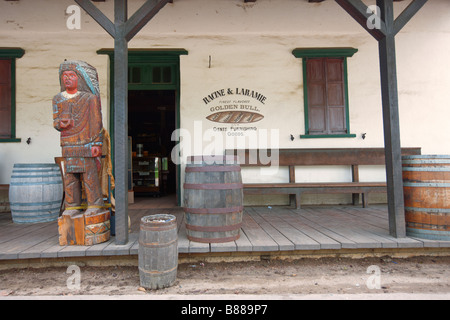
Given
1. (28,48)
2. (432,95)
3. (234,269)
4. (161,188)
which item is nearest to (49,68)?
(28,48)

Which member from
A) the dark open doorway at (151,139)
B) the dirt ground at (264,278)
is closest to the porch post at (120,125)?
the dirt ground at (264,278)

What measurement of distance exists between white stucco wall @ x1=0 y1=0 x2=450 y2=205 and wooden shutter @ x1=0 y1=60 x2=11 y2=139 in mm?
665

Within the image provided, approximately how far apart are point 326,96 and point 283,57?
110 cm

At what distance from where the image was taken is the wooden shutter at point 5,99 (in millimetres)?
4594

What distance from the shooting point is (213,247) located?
8.20ft

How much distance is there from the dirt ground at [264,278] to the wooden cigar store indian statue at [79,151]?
0.40m

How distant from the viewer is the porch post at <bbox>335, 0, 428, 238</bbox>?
2732mm

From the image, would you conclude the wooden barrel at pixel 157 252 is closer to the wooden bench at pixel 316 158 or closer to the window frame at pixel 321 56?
the wooden bench at pixel 316 158

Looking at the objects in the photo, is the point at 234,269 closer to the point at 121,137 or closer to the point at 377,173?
the point at 121,137

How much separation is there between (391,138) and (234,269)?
217 centimetres

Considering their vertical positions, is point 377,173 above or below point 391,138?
below

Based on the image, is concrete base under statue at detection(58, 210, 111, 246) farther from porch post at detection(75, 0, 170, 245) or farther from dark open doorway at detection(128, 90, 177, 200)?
dark open doorway at detection(128, 90, 177, 200)

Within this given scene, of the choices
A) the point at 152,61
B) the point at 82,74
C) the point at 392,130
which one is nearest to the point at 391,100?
the point at 392,130

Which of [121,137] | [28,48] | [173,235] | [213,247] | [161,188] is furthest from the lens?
[161,188]
